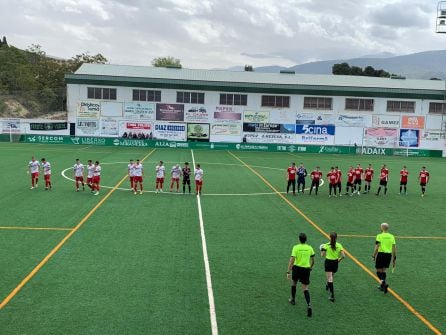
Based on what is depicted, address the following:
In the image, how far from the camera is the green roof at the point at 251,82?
6562cm

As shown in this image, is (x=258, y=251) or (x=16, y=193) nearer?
(x=258, y=251)

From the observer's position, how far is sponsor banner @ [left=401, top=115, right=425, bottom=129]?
2699 inches

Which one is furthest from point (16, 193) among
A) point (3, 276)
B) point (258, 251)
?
point (258, 251)

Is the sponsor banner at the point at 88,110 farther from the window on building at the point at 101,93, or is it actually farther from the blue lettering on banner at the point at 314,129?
the blue lettering on banner at the point at 314,129

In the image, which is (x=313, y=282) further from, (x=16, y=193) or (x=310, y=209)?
(x=16, y=193)

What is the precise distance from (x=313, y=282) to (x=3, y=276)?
8.08 metres

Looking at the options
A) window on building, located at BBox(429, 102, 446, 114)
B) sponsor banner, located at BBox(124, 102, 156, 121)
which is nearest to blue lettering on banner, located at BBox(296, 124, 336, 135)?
window on building, located at BBox(429, 102, 446, 114)

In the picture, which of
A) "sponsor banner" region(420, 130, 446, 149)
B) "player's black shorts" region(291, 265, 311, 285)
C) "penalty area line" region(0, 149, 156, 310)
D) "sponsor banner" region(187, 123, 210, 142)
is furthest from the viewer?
"sponsor banner" region(420, 130, 446, 149)

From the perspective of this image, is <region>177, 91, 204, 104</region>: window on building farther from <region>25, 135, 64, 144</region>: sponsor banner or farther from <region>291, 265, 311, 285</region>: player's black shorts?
<region>291, 265, 311, 285</region>: player's black shorts

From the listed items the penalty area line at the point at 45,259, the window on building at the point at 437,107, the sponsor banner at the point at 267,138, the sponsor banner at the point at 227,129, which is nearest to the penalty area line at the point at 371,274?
the penalty area line at the point at 45,259

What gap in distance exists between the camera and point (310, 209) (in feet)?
75.8

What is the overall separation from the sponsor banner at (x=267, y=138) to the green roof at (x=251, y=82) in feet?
20.0

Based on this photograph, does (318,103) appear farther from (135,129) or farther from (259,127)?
(135,129)

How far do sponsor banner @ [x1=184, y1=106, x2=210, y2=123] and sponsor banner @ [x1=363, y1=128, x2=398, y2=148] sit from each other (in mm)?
22942
